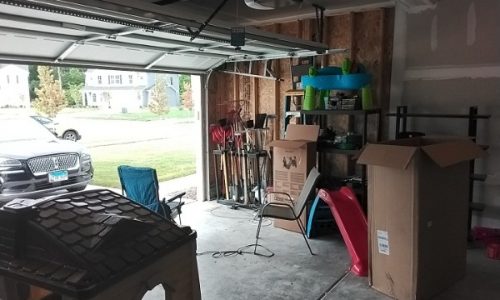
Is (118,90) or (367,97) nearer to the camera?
(367,97)

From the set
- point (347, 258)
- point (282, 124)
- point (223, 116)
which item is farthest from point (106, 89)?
point (347, 258)

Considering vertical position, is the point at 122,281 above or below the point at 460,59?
below

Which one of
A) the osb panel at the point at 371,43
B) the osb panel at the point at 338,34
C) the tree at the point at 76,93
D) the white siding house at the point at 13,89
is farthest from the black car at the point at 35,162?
the tree at the point at 76,93

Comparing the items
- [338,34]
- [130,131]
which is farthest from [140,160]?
[338,34]

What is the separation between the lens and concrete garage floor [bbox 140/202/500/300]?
2990mm

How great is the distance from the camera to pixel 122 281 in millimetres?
1188

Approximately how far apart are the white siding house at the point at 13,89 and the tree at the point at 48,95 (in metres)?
0.45

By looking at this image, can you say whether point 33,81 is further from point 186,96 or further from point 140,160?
point 140,160

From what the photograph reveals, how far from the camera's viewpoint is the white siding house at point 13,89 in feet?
34.1

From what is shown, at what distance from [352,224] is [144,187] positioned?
191 cm

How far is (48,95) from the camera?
10375mm

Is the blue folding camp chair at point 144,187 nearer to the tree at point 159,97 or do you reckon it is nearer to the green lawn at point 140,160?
the green lawn at point 140,160

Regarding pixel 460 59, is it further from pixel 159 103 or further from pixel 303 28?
pixel 159 103

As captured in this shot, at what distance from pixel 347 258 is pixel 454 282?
90cm
